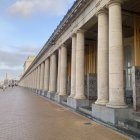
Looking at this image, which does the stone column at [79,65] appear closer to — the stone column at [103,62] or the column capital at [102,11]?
the stone column at [103,62]

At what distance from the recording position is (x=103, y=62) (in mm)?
13781

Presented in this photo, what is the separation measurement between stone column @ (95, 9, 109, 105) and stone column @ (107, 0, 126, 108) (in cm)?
132

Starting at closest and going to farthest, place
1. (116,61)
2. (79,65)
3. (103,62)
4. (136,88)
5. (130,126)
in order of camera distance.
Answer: (130,126) → (116,61) → (136,88) → (103,62) → (79,65)

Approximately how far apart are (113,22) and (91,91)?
876 centimetres

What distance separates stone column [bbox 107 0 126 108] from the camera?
1180 cm

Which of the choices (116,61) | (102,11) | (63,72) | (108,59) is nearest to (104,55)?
(108,59)

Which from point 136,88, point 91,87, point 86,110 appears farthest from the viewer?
point 91,87

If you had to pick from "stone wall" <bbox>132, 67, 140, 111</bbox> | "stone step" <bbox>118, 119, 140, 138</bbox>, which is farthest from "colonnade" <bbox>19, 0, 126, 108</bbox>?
"stone step" <bbox>118, 119, 140, 138</bbox>

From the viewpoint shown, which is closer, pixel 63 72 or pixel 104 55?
Answer: pixel 104 55

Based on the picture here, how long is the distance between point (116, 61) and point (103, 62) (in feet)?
5.99

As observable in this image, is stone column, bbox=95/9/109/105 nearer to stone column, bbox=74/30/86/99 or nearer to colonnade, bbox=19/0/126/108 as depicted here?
colonnade, bbox=19/0/126/108

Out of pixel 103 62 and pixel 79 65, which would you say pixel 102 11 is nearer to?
pixel 103 62

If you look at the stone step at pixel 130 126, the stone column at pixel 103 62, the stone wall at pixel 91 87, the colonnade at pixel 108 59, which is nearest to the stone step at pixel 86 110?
the colonnade at pixel 108 59

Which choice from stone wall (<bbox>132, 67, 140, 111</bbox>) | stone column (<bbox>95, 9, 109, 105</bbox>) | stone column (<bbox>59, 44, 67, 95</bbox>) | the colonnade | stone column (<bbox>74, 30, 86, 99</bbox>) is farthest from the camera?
stone column (<bbox>59, 44, 67, 95</bbox>)
